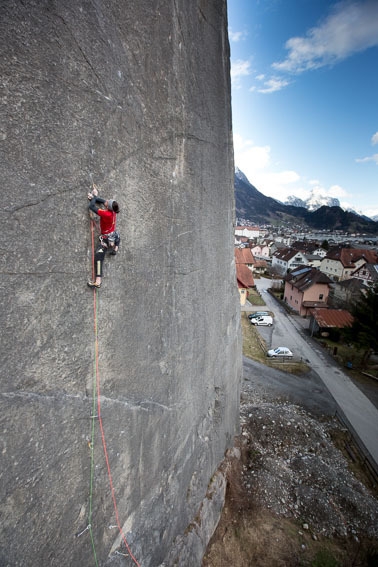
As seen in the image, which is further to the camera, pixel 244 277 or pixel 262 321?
pixel 244 277

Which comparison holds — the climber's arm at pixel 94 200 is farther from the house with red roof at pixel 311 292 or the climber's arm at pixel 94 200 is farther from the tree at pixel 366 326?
the house with red roof at pixel 311 292

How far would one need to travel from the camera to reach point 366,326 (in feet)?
62.4

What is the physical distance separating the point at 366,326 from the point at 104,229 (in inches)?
842

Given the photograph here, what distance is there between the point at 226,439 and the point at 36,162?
997cm

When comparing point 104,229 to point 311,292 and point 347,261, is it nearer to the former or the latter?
point 311,292

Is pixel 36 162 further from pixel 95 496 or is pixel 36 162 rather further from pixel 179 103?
pixel 95 496

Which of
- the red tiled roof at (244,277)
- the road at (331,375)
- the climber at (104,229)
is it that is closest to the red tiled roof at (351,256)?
the road at (331,375)

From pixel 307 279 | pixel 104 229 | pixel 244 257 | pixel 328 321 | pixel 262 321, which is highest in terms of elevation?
pixel 104 229

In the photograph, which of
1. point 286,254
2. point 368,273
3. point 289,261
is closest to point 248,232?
point 286,254

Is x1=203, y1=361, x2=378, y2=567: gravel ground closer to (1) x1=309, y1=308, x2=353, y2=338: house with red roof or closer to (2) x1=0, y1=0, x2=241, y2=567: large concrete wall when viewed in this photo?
(2) x1=0, y1=0, x2=241, y2=567: large concrete wall

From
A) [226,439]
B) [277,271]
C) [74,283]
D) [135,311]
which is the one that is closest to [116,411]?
[135,311]

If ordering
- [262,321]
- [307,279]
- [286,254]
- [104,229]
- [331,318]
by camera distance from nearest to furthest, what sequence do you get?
1. [104,229]
2. [331,318]
3. [262,321]
4. [307,279]
5. [286,254]

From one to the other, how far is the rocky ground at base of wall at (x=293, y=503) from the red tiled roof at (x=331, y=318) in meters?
14.5

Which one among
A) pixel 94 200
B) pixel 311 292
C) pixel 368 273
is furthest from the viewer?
pixel 368 273
